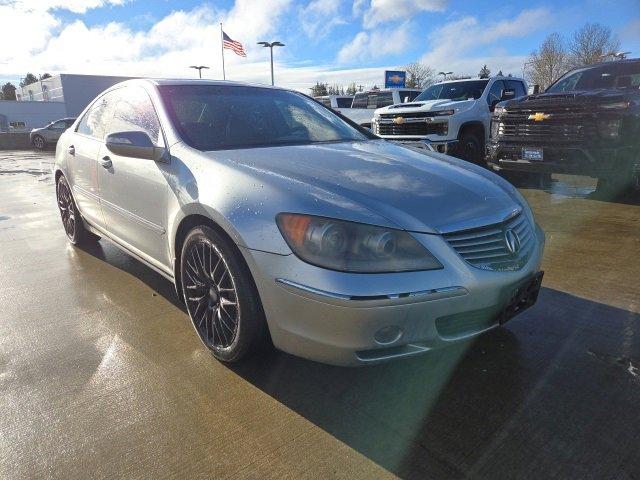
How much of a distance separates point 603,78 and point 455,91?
3356 millimetres

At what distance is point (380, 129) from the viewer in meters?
10.7

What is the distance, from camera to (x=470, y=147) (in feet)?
32.3

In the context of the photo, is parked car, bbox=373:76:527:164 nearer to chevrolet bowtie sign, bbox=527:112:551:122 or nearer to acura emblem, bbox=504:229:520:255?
chevrolet bowtie sign, bbox=527:112:551:122

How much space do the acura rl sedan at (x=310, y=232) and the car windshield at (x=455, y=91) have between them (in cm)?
777

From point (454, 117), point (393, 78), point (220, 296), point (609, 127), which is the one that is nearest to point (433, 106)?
point (454, 117)

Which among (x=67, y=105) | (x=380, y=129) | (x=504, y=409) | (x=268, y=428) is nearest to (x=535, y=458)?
(x=504, y=409)

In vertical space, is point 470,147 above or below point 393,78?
below

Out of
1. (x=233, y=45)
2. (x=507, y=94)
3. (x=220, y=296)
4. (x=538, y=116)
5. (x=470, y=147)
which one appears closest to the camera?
(x=220, y=296)

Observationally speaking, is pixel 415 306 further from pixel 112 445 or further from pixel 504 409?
pixel 112 445

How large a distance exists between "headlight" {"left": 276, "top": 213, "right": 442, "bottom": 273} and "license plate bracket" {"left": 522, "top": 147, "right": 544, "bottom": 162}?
5.71 m

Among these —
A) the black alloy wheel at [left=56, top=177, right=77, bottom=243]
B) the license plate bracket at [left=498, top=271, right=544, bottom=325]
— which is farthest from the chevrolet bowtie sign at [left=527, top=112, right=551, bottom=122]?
the black alloy wheel at [left=56, top=177, right=77, bottom=243]

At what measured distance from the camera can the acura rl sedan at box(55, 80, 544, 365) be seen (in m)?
2.06

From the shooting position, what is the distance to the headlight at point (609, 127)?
6.30 m

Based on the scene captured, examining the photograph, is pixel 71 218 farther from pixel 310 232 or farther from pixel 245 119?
pixel 310 232
